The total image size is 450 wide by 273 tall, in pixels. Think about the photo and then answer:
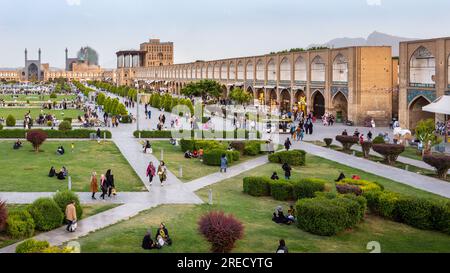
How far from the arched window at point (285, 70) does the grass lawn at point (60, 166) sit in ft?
77.4

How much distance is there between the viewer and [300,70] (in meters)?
47.3

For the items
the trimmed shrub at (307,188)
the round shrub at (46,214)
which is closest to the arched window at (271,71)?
the trimmed shrub at (307,188)

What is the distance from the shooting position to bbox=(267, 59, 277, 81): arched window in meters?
52.3

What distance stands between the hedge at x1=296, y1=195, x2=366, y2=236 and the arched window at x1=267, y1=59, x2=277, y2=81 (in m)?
39.2

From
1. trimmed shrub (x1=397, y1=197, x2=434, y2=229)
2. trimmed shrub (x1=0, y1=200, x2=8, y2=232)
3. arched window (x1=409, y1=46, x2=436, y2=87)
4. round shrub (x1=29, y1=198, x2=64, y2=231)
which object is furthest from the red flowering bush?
arched window (x1=409, y1=46, x2=436, y2=87)

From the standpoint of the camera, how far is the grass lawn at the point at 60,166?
716 inches

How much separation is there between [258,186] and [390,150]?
830 centimetres

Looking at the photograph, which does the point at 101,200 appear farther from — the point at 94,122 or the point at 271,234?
the point at 94,122

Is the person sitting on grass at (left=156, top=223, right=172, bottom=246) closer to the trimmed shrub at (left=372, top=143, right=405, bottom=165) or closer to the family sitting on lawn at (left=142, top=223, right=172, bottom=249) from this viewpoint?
the family sitting on lawn at (left=142, top=223, right=172, bottom=249)
